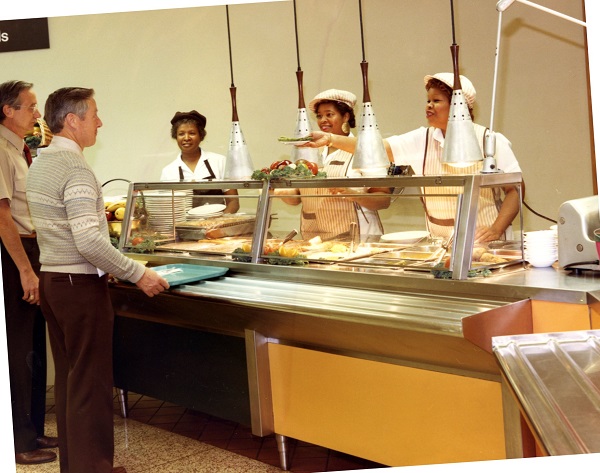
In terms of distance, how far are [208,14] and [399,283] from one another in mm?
3353

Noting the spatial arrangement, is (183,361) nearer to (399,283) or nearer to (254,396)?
(254,396)

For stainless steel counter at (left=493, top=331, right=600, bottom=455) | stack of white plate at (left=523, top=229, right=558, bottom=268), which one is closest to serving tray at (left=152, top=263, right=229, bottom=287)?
stack of white plate at (left=523, top=229, right=558, bottom=268)

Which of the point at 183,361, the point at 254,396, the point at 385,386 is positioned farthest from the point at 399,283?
the point at 183,361

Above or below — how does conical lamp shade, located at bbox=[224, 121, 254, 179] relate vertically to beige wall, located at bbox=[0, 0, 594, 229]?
below

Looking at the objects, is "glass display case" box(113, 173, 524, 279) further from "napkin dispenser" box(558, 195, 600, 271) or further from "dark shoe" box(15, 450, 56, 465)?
"dark shoe" box(15, 450, 56, 465)

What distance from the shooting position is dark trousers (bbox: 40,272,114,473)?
3.21 metres

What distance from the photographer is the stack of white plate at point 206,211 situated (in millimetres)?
3996

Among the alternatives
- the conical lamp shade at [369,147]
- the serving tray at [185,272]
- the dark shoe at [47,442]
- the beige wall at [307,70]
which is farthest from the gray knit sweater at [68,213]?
the beige wall at [307,70]

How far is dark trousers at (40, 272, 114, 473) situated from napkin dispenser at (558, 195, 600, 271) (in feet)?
6.14

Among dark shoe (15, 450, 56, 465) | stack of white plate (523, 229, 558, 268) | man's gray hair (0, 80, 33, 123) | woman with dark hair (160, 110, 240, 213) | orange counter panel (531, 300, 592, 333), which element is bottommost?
dark shoe (15, 450, 56, 465)

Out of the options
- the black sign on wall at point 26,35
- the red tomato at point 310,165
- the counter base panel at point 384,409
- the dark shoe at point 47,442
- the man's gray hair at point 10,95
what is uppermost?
the black sign on wall at point 26,35

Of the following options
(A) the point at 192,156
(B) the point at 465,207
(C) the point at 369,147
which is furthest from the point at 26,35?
(B) the point at 465,207

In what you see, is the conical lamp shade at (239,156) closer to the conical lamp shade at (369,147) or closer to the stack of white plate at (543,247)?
the conical lamp shade at (369,147)

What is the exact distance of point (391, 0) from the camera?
17.0 ft
